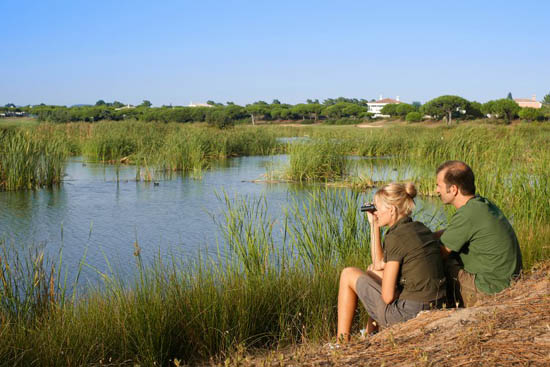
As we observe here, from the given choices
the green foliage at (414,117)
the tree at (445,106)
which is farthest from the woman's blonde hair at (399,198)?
the green foliage at (414,117)

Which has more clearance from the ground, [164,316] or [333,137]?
[333,137]

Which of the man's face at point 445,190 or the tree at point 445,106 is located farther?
the tree at point 445,106

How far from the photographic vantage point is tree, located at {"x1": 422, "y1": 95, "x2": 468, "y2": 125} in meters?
53.2

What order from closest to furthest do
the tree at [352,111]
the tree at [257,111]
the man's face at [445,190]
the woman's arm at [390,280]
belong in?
1. the woman's arm at [390,280]
2. the man's face at [445,190]
3. the tree at [352,111]
4. the tree at [257,111]

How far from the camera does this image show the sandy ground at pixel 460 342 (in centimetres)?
219

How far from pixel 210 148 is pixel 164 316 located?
15390mm

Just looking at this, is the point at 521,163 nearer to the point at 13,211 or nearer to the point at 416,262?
the point at 416,262

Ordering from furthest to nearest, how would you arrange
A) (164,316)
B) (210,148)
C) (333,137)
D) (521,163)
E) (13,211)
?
(210,148), (333,137), (13,211), (521,163), (164,316)

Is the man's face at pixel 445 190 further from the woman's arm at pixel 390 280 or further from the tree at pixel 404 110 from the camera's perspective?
the tree at pixel 404 110

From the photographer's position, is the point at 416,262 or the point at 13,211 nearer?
the point at 416,262

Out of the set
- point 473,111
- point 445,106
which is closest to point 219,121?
point 445,106

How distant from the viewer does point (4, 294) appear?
325 cm

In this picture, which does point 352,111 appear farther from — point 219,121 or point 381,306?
point 381,306

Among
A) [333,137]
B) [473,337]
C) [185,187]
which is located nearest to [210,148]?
[333,137]
